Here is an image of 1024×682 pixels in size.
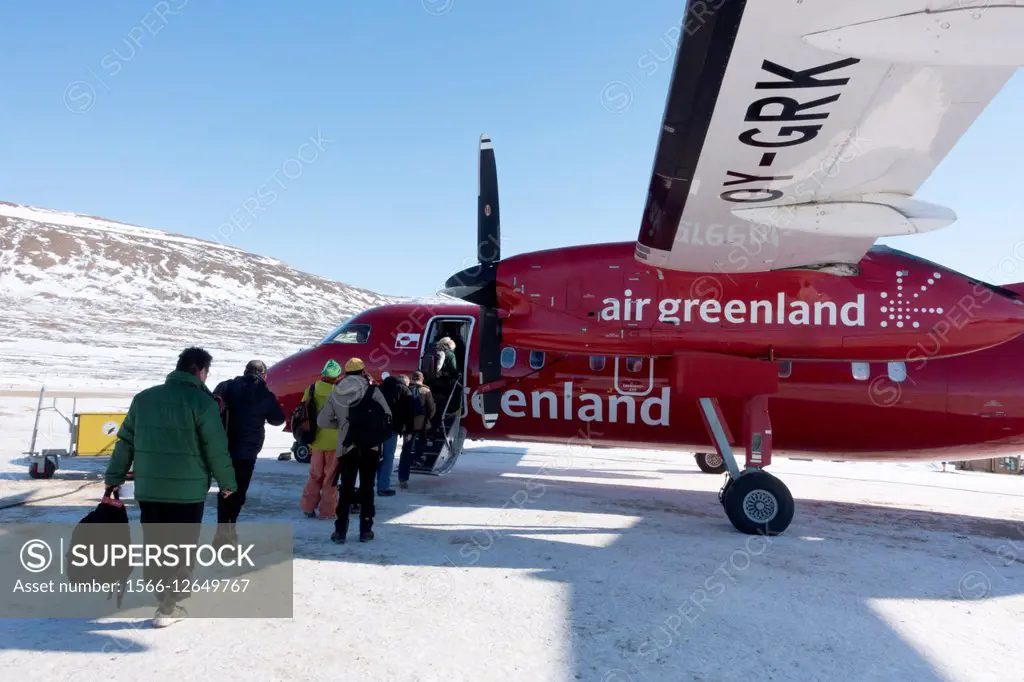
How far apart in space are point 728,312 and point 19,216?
157202 mm

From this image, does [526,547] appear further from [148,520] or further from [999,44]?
[999,44]

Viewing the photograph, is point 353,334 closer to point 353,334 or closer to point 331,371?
point 353,334

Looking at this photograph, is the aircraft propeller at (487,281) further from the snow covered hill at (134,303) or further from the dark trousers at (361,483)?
the snow covered hill at (134,303)

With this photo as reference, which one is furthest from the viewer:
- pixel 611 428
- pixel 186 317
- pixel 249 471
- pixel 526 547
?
pixel 186 317

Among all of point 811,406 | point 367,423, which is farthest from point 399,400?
point 811,406

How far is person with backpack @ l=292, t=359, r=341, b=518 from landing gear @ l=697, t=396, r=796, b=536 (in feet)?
15.5

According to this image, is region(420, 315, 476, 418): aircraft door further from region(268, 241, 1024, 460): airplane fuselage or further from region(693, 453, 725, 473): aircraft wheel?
region(693, 453, 725, 473): aircraft wheel

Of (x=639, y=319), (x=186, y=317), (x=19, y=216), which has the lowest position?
(x=639, y=319)

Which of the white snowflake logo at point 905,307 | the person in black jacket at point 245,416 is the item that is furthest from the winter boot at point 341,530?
the white snowflake logo at point 905,307

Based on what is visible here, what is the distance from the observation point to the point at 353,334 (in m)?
11.3

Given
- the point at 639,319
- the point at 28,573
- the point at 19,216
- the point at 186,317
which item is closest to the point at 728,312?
the point at 639,319

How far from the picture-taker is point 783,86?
4.44 meters

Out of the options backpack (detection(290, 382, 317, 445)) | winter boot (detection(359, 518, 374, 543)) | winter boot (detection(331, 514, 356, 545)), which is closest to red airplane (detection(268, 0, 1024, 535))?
backpack (detection(290, 382, 317, 445))

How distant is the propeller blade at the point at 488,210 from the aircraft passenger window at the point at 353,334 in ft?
12.2
